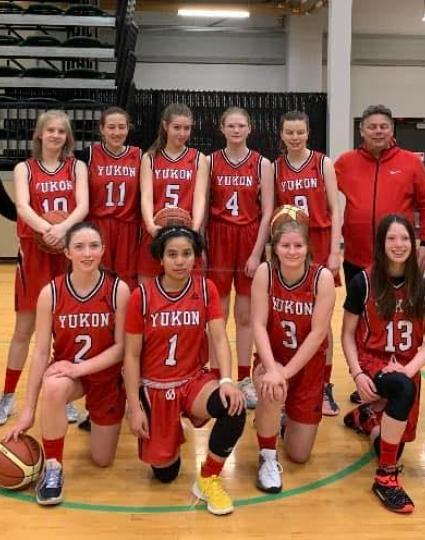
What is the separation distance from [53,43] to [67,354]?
756cm

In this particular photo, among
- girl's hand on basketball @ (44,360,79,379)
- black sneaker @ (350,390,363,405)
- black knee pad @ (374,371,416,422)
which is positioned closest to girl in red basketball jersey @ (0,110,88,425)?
girl's hand on basketball @ (44,360,79,379)

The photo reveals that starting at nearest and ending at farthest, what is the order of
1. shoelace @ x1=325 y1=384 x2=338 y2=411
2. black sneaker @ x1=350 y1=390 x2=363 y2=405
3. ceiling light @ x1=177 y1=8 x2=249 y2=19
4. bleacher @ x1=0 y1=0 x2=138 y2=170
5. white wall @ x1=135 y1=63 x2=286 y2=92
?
shoelace @ x1=325 y1=384 x2=338 y2=411 < black sneaker @ x1=350 y1=390 x2=363 y2=405 < bleacher @ x1=0 y1=0 x2=138 y2=170 < ceiling light @ x1=177 y1=8 x2=249 y2=19 < white wall @ x1=135 y1=63 x2=286 y2=92

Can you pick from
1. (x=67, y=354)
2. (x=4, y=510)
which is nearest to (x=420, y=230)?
(x=67, y=354)

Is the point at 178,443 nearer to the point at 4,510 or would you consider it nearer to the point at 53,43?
the point at 4,510

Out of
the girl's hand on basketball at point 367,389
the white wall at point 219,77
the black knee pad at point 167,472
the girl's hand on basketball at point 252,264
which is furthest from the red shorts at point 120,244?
the white wall at point 219,77

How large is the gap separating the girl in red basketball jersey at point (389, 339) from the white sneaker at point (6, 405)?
5.54ft

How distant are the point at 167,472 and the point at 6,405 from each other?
3.54ft

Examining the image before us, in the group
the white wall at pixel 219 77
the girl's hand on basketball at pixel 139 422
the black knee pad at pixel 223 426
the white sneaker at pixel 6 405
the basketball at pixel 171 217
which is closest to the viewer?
the black knee pad at pixel 223 426

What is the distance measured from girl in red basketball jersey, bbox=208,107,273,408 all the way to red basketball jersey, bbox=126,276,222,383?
2.46ft

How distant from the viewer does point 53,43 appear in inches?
365

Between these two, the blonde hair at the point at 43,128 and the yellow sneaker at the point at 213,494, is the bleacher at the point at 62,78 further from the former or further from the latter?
the yellow sneaker at the point at 213,494

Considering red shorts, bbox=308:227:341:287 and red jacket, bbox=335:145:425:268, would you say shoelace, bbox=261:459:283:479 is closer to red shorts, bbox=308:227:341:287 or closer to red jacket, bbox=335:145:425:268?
red shorts, bbox=308:227:341:287

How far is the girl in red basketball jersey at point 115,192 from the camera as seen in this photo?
3.36m

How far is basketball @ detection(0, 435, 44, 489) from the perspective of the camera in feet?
8.42
